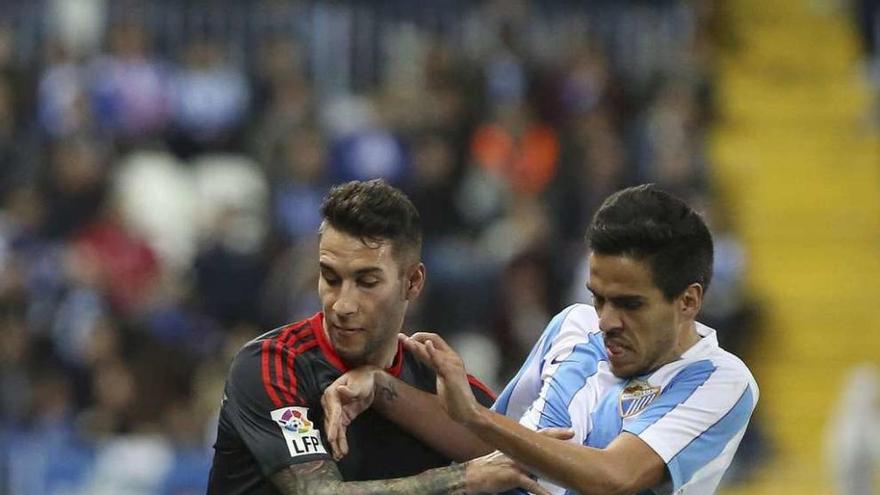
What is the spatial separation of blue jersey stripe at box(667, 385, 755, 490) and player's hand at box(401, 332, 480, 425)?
718mm

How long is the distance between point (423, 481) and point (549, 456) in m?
0.48

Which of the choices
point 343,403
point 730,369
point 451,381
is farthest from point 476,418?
point 730,369

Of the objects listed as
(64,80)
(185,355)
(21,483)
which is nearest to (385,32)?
(64,80)

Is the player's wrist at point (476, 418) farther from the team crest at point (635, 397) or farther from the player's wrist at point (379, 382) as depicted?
the team crest at point (635, 397)

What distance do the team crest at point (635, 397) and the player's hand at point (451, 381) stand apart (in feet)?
2.08

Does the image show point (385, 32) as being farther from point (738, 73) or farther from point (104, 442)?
point (104, 442)

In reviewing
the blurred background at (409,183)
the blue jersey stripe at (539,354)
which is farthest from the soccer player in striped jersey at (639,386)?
the blurred background at (409,183)

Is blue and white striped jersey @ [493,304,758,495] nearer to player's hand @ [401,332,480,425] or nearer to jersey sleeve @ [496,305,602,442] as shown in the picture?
jersey sleeve @ [496,305,602,442]

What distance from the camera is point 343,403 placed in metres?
6.24

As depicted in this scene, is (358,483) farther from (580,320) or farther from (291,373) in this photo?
(580,320)

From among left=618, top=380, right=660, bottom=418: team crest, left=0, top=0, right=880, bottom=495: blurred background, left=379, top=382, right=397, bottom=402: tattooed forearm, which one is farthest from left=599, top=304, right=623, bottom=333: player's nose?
left=0, top=0, right=880, bottom=495: blurred background

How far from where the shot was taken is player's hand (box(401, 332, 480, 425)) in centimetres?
593

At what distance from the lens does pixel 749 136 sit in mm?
17906

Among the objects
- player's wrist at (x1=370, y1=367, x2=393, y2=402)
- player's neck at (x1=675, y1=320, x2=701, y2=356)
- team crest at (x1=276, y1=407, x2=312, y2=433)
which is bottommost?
team crest at (x1=276, y1=407, x2=312, y2=433)
